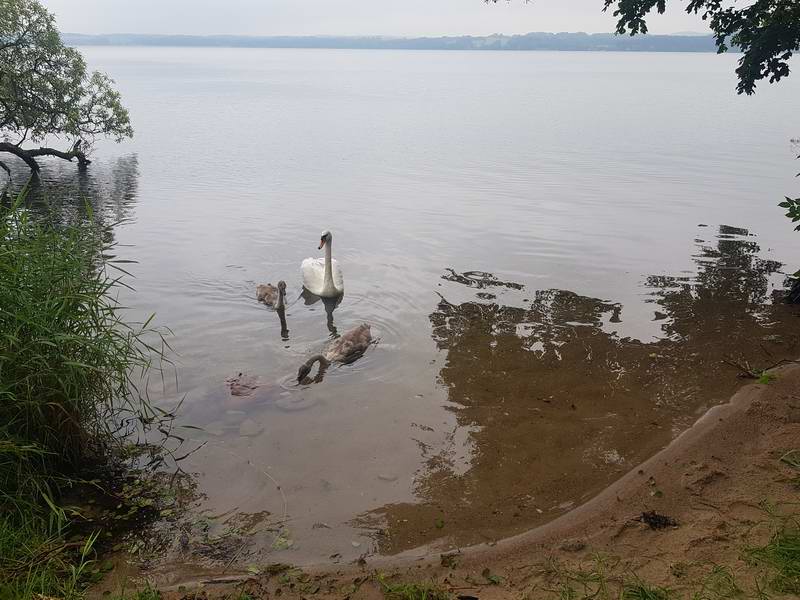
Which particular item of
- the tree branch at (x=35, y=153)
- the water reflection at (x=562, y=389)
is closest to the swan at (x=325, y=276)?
the water reflection at (x=562, y=389)

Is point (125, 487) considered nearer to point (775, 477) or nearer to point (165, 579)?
point (165, 579)

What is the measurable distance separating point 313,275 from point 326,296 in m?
0.69

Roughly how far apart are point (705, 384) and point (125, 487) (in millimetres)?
7232

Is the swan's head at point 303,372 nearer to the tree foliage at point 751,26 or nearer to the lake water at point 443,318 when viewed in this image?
the lake water at point 443,318

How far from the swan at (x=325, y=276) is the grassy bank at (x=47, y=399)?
6.19 metres

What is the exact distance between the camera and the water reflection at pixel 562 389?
645cm

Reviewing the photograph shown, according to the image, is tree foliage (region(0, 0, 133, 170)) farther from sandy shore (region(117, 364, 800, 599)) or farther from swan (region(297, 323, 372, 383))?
sandy shore (region(117, 364, 800, 599))

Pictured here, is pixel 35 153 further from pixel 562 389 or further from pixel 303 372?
pixel 562 389

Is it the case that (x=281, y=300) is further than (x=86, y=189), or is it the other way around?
(x=86, y=189)

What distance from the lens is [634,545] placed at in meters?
5.30

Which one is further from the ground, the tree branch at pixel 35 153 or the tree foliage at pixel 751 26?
the tree foliage at pixel 751 26

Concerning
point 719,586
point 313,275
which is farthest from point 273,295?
point 719,586

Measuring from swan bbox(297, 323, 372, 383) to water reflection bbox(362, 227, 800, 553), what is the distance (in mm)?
1322

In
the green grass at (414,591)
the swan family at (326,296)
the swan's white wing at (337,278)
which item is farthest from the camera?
the swan's white wing at (337,278)
